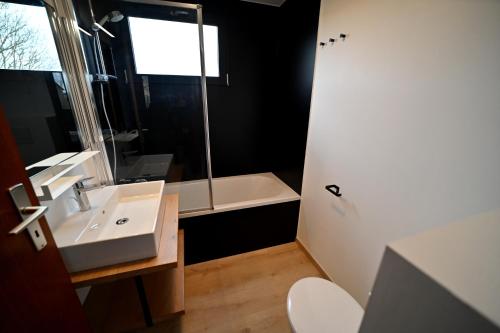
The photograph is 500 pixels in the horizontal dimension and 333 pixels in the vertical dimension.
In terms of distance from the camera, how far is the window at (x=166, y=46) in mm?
1867

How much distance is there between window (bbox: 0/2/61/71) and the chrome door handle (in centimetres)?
60

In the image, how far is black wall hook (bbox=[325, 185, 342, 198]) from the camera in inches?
56.7

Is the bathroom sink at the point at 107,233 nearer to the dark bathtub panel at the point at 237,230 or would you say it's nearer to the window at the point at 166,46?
the dark bathtub panel at the point at 237,230

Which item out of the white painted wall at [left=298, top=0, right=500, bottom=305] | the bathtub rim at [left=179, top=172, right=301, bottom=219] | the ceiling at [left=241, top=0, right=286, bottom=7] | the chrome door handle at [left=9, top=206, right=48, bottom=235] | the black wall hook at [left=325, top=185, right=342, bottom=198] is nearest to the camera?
the chrome door handle at [left=9, top=206, right=48, bottom=235]

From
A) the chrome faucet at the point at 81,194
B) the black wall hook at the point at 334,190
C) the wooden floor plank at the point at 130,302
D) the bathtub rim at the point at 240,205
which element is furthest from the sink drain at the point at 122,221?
the black wall hook at the point at 334,190

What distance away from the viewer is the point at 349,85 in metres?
1.28

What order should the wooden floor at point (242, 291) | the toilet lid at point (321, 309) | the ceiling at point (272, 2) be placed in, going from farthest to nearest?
the ceiling at point (272, 2) → the wooden floor at point (242, 291) → the toilet lid at point (321, 309)

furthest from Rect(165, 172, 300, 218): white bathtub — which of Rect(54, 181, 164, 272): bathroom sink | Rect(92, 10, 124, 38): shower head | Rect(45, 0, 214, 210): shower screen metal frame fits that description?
Rect(92, 10, 124, 38): shower head

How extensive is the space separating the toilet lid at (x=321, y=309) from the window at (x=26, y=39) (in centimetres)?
169

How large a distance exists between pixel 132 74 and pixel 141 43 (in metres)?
0.32

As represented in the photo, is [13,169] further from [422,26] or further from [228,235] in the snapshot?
[422,26]

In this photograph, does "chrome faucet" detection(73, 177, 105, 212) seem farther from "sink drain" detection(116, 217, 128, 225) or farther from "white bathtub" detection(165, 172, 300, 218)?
"white bathtub" detection(165, 172, 300, 218)

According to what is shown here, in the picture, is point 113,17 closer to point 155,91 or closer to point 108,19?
point 108,19

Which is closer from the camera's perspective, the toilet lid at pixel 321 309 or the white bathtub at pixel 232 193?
the toilet lid at pixel 321 309
